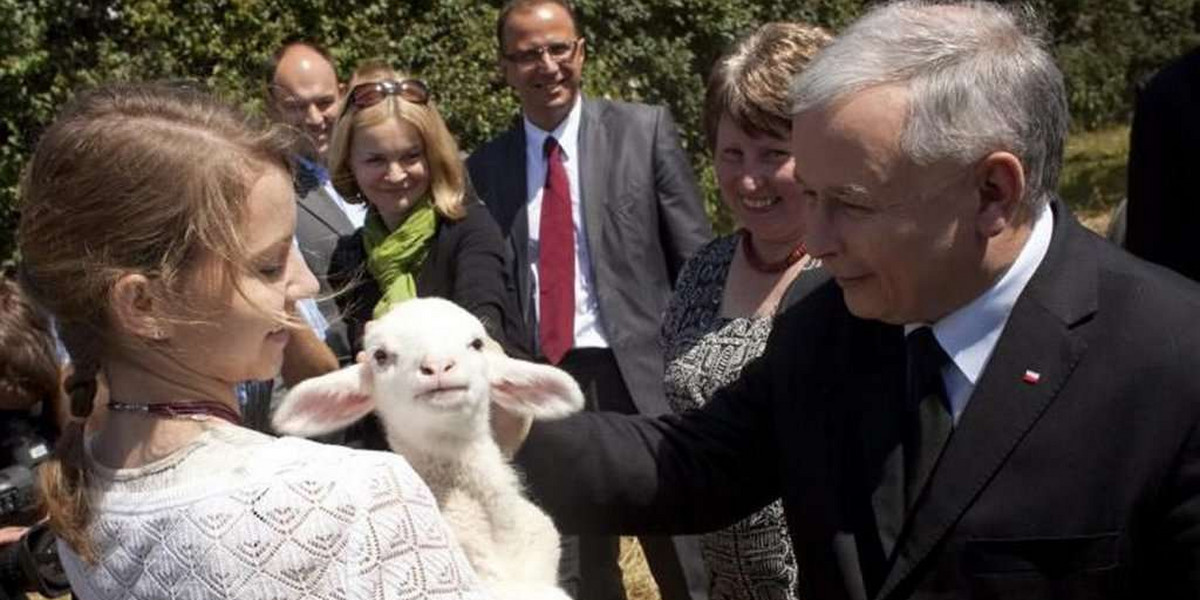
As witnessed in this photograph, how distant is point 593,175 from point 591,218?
0.60ft

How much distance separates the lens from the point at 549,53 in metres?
6.95

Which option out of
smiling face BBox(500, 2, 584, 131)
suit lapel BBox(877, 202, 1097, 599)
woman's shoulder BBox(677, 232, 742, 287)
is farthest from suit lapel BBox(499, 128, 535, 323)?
suit lapel BBox(877, 202, 1097, 599)

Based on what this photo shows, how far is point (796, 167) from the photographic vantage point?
284cm

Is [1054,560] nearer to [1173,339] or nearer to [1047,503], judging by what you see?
[1047,503]

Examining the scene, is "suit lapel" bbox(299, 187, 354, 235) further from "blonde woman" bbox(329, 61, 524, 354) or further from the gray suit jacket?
"blonde woman" bbox(329, 61, 524, 354)

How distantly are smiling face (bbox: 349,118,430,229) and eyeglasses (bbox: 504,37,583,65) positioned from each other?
1.54 metres

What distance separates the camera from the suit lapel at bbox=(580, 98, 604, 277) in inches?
258

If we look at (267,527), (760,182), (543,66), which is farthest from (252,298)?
(543,66)

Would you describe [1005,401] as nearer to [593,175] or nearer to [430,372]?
[430,372]

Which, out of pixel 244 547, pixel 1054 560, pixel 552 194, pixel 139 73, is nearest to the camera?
pixel 244 547

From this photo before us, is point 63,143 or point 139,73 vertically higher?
point 63,143

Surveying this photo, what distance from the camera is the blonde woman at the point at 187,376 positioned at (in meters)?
2.07

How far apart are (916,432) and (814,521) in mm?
236

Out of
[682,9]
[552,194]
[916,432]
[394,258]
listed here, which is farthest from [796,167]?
[682,9]
